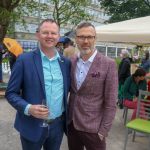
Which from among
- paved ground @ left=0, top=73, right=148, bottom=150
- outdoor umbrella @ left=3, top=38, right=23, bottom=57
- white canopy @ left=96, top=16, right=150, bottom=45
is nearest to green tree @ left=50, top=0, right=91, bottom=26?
outdoor umbrella @ left=3, top=38, right=23, bottom=57

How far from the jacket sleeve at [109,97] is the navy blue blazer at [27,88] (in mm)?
549

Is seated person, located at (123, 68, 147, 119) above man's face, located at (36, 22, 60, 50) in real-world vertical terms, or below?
below

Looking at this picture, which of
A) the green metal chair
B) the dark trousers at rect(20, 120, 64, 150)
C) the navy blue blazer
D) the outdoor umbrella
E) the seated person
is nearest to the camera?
the navy blue blazer

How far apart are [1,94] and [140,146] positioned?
17.3 ft

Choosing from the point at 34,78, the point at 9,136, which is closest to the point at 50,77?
the point at 34,78

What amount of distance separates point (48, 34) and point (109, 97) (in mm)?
747

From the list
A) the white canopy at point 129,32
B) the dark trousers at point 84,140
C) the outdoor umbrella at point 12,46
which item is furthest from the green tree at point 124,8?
the dark trousers at point 84,140

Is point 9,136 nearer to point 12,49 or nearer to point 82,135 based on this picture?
point 82,135

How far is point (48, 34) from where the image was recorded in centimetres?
260

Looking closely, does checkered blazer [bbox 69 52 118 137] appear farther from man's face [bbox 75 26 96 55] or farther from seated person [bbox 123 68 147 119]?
seated person [bbox 123 68 147 119]

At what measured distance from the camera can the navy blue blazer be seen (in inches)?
101

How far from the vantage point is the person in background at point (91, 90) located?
9.18ft

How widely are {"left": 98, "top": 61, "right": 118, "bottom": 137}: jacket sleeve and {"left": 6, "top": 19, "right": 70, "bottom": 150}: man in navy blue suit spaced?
341 mm

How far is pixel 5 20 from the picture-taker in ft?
29.8
